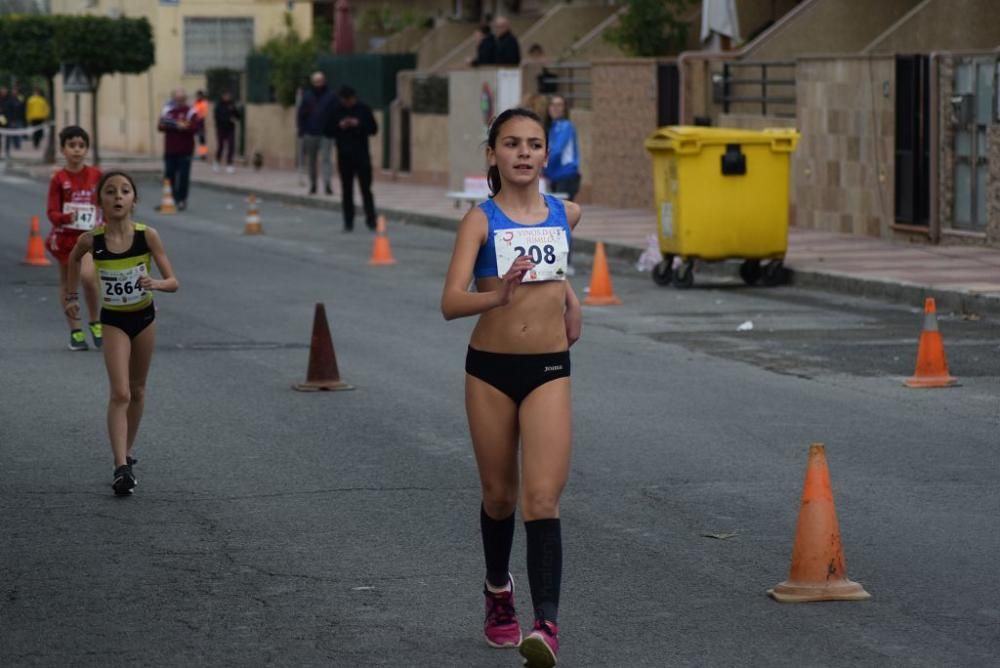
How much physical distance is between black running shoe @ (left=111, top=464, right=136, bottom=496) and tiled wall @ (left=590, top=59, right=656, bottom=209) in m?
21.5

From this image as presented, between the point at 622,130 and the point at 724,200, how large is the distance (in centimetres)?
1144

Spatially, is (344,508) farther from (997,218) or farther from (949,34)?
(949,34)

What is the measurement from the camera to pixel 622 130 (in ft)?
103

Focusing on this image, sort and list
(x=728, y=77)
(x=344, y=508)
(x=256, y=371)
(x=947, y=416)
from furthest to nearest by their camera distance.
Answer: (x=728, y=77) < (x=256, y=371) < (x=947, y=416) < (x=344, y=508)

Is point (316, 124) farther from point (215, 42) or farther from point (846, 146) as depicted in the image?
point (215, 42)

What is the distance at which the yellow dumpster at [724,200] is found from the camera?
19938 mm

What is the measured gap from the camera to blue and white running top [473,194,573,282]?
21.3 ft

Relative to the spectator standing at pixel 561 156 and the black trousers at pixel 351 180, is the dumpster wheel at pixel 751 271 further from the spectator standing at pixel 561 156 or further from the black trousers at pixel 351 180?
the black trousers at pixel 351 180

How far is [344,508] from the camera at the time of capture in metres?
8.95

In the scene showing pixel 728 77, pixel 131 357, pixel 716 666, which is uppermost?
pixel 728 77

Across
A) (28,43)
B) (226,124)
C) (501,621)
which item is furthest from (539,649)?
(28,43)

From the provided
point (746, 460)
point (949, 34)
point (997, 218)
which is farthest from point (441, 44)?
point (746, 460)

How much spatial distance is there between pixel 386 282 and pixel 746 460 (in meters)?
10.7

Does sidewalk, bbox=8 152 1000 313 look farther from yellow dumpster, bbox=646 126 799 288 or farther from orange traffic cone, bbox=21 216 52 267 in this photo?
orange traffic cone, bbox=21 216 52 267
